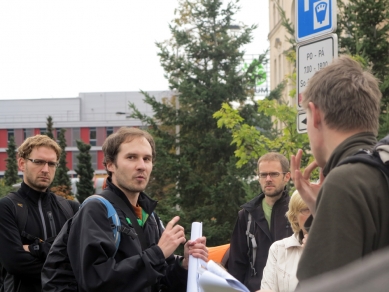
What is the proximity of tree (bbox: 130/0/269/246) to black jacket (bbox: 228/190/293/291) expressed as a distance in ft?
50.9

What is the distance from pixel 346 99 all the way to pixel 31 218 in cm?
394

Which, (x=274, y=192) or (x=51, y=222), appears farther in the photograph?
(x=274, y=192)

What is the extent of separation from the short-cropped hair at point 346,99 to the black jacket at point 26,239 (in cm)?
364

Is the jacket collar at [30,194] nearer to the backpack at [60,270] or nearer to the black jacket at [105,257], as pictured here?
the backpack at [60,270]

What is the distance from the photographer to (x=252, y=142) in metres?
12.4

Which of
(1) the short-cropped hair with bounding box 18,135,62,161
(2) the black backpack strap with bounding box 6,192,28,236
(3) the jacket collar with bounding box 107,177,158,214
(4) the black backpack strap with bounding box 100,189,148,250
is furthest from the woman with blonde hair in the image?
(1) the short-cropped hair with bounding box 18,135,62,161

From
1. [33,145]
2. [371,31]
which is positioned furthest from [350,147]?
[371,31]

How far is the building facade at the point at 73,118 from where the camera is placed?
5197 inches

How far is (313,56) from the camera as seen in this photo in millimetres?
7238

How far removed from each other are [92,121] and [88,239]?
130m

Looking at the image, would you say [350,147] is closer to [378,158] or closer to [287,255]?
[378,158]

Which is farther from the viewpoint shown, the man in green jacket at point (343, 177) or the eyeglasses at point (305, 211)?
the eyeglasses at point (305, 211)

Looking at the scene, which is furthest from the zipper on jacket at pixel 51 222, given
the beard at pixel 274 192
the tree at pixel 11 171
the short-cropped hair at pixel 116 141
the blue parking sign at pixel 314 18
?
the tree at pixel 11 171

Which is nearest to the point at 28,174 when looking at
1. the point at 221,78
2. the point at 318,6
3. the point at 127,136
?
the point at 127,136
